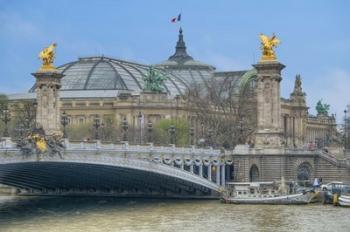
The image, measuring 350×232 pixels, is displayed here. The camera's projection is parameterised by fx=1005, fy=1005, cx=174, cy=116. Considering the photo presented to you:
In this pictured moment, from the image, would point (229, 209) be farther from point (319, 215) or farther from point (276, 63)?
point (276, 63)

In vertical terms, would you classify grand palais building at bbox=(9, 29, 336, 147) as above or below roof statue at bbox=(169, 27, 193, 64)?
below

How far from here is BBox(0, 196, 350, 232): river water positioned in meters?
53.4

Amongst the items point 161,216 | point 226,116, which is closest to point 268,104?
point 226,116

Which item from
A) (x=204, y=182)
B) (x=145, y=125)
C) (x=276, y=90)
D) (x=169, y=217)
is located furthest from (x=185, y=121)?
(x=169, y=217)

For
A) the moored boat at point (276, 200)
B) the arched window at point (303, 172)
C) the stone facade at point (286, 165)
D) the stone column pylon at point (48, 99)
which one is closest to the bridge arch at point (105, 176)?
the moored boat at point (276, 200)

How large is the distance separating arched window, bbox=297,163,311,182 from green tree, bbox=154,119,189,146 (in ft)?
83.0

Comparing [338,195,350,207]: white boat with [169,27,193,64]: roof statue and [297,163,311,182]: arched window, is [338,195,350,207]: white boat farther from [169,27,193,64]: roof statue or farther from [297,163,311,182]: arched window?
[169,27,193,64]: roof statue

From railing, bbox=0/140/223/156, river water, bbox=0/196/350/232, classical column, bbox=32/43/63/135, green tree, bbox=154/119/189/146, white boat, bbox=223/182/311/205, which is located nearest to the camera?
river water, bbox=0/196/350/232

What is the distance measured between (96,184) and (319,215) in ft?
68.3

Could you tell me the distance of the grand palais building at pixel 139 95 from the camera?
121250 millimetres

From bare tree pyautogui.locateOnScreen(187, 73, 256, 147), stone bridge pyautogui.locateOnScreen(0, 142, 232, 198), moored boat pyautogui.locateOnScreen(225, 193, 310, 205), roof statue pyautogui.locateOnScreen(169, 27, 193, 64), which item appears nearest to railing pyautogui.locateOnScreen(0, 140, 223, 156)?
stone bridge pyautogui.locateOnScreen(0, 142, 232, 198)

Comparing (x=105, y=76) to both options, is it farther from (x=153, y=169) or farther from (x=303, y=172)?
(x=153, y=169)

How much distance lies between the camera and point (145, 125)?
11812 cm

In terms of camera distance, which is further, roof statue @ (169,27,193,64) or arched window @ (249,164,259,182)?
roof statue @ (169,27,193,64)
